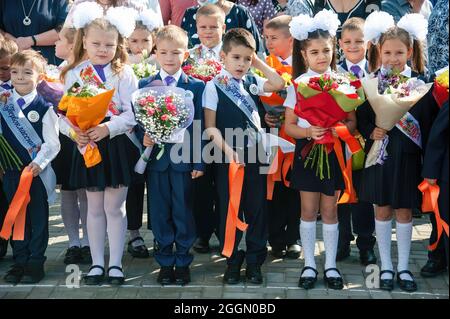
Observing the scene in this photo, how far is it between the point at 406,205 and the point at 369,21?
1302 millimetres

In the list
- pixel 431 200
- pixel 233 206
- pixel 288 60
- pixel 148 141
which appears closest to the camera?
pixel 431 200

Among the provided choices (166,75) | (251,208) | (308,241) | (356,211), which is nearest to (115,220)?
(251,208)

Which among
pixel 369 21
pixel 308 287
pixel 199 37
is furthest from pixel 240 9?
pixel 308 287

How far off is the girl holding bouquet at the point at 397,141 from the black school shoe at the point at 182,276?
4.44 ft

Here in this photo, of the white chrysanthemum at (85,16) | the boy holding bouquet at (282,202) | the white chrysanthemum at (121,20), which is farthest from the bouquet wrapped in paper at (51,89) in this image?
the boy holding bouquet at (282,202)

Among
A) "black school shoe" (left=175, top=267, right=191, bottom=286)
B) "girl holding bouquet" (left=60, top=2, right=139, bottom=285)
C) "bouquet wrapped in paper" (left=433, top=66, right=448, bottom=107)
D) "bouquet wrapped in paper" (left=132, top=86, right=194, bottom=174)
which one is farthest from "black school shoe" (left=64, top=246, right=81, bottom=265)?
"bouquet wrapped in paper" (left=433, top=66, right=448, bottom=107)

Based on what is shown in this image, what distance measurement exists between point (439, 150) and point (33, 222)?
2865mm

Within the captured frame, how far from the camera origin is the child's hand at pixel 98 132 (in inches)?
194

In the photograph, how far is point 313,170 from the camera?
5.03 m

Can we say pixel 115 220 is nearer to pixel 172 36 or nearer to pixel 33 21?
pixel 172 36

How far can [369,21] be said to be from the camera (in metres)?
5.10

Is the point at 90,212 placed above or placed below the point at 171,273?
above

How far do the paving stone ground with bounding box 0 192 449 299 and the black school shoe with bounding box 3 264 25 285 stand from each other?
5 centimetres

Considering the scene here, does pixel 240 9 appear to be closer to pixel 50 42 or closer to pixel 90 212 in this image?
pixel 50 42
